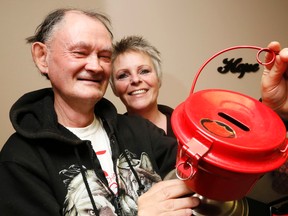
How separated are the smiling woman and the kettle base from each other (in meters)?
0.73

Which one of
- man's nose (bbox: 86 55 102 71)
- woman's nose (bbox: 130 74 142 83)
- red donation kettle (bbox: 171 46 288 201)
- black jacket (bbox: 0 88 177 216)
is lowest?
black jacket (bbox: 0 88 177 216)

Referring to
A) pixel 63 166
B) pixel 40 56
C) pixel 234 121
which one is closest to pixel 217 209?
pixel 234 121

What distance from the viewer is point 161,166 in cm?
99

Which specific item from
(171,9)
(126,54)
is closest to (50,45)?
(126,54)

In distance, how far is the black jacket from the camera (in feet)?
2.39

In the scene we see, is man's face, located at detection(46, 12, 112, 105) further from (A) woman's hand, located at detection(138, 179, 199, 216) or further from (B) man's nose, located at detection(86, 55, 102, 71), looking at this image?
(A) woman's hand, located at detection(138, 179, 199, 216)

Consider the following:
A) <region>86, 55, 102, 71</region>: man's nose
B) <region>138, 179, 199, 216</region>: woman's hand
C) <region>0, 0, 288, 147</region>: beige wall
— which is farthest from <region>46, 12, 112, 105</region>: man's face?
<region>0, 0, 288, 147</region>: beige wall

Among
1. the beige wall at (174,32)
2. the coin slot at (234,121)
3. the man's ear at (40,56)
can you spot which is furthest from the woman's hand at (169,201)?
the beige wall at (174,32)

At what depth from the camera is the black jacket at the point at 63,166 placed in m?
0.73

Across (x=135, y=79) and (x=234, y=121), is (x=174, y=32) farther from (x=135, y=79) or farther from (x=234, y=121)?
(x=234, y=121)

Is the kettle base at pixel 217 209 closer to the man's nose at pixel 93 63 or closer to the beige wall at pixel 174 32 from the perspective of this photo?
the man's nose at pixel 93 63

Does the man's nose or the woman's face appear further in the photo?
the woman's face

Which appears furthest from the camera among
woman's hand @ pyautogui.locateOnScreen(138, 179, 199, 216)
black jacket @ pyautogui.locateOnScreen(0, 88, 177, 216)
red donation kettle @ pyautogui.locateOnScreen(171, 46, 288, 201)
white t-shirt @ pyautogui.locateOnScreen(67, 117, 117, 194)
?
white t-shirt @ pyautogui.locateOnScreen(67, 117, 117, 194)

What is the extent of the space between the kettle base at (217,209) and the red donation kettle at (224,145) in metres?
0.10
